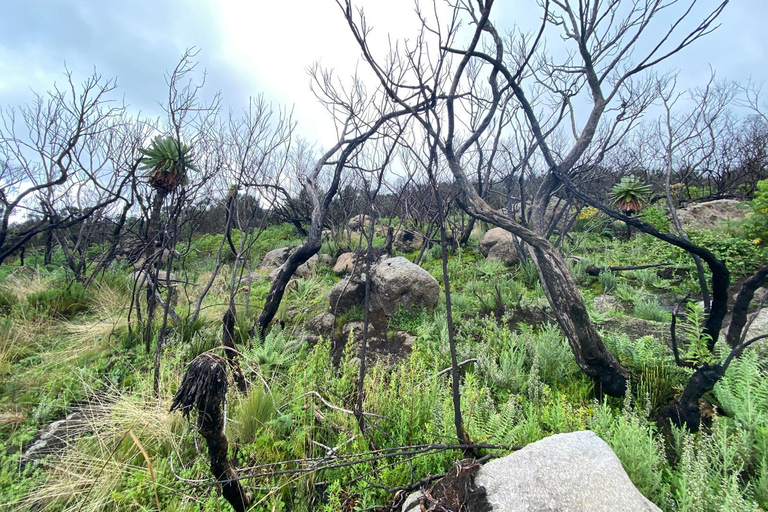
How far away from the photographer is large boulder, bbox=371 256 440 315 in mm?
5527

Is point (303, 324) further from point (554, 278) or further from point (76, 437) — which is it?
point (554, 278)

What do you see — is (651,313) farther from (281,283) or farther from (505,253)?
(281,283)

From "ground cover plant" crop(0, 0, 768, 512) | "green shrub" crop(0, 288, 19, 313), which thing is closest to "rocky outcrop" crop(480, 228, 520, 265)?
"ground cover plant" crop(0, 0, 768, 512)

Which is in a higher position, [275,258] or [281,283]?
[275,258]

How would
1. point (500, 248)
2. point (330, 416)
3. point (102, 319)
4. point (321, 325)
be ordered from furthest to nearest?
point (500, 248)
point (321, 325)
point (102, 319)
point (330, 416)

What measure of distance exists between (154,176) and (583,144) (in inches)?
204

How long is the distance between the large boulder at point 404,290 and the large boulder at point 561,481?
12.9ft

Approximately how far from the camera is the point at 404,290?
18.3 feet

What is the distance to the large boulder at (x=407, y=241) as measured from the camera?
35.3 feet

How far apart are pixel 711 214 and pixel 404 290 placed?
10902mm

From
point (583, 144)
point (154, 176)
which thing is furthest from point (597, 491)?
point (154, 176)

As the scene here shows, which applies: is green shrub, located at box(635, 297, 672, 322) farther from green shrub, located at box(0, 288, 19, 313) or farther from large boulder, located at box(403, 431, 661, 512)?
green shrub, located at box(0, 288, 19, 313)

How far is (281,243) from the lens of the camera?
1344 cm

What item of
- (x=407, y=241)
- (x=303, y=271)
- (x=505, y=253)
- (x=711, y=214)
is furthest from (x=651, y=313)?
(x=711, y=214)
